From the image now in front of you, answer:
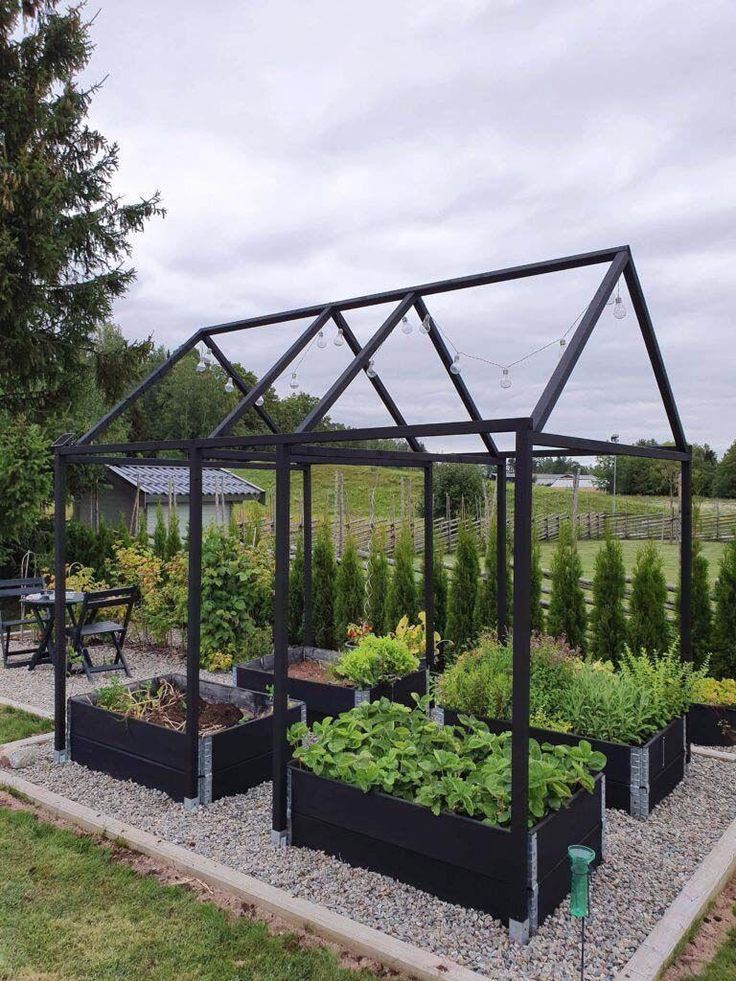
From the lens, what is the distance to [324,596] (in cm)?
791

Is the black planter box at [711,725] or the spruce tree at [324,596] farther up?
the spruce tree at [324,596]

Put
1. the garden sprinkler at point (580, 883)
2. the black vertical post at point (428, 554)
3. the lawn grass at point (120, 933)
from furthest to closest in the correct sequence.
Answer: the black vertical post at point (428, 554) → the lawn grass at point (120, 933) → the garden sprinkler at point (580, 883)

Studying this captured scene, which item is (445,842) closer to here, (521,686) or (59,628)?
(521,686)

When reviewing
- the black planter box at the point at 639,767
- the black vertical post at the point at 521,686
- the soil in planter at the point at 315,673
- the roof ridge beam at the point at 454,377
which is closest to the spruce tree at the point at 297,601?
the soil in planter at the point at 315,673

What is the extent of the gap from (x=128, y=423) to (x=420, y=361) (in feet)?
64.6

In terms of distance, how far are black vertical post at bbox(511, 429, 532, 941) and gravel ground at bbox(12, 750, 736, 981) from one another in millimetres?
177

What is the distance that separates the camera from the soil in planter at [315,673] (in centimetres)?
532

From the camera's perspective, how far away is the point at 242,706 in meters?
4.55

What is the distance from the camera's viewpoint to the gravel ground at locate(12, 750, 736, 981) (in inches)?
102

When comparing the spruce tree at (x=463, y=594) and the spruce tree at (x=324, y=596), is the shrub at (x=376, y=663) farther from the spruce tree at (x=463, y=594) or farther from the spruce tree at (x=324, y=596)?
the spruce tree at (x=324, y=596)

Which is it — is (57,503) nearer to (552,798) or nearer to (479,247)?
(552,798)

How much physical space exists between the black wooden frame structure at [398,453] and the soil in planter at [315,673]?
2.84 ft

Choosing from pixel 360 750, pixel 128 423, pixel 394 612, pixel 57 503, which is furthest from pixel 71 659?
pixel 128 423

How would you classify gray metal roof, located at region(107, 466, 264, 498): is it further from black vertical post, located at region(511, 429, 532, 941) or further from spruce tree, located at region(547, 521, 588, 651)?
black vertical post, located at region(511, 429, 532, 941)
